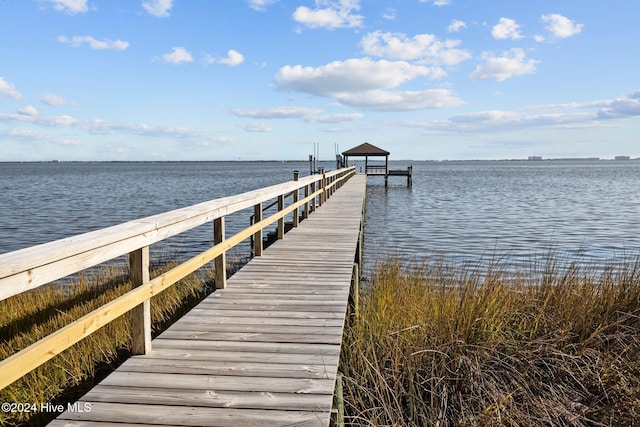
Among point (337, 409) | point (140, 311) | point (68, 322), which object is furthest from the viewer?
point (68, 322)

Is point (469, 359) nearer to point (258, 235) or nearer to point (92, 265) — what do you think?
point (92, 265)

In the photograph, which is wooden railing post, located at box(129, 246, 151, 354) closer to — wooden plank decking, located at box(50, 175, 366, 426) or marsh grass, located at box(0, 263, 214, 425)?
wooden plank decking, located at box(50, 175, 366, 426)

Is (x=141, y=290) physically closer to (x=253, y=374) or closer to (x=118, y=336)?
(x=253, y=374)

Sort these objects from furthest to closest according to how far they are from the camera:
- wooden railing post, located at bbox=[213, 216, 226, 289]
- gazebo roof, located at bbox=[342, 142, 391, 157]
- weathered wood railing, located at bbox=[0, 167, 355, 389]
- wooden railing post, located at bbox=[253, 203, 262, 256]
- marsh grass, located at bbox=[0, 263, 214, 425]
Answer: gazebo roof, located at bbox=[342, 142, 391, 157] < wooden railing post, located at bbox=[253, 203, 262, 256] < wooden railing post, located at bbox=[213, 216, 226, 289] < marsh grass, located at bbox=[0, 263, 214, 425] < weathered wood railing, located at bbox=[0, 167, 355, 389]

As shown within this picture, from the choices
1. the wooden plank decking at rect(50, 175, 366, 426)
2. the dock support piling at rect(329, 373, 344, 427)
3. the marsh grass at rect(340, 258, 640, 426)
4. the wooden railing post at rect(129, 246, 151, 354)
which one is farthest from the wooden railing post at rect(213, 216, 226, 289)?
the dock support piling at rect(329, 373, 344, 427)

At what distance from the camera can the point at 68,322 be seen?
5.43m

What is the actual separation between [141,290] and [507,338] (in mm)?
3195

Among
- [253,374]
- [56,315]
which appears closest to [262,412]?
[253,374]

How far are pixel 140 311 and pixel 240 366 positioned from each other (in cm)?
79

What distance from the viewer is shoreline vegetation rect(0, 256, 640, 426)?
135 inches

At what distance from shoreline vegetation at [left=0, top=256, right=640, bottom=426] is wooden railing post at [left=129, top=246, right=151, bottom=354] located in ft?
2.40

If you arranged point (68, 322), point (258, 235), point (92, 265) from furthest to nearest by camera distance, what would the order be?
point (258, 235)
point (68, 322)
point (92, 265)

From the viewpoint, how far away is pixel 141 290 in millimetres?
3234

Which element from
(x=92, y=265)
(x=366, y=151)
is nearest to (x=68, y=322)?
(x=92, y=265)
